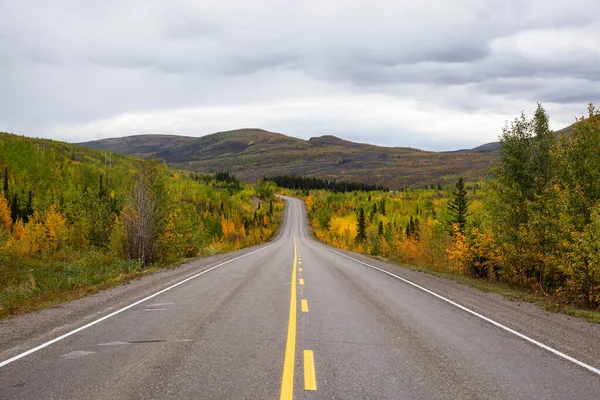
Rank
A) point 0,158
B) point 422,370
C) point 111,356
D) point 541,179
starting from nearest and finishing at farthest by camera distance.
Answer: point 422,370 < point 111,356 < point 541,179 < point 0,158

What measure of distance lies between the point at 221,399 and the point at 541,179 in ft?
62.8

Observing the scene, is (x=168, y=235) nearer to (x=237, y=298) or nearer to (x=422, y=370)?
(x=237, y=298)

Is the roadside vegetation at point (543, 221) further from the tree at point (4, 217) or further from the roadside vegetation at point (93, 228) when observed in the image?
the tree at point (4, 217)

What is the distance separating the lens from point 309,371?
18.7 feet

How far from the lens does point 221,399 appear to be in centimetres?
472

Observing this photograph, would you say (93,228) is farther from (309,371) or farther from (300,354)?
(309,371)

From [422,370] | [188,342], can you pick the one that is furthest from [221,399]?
[422,370]

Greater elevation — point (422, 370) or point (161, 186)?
point (161, 186)

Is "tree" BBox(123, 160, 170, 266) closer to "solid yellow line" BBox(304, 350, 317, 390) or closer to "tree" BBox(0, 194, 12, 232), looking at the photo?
"solid yellow line" BBox(304, 350, 317, 390)

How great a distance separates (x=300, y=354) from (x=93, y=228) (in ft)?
206

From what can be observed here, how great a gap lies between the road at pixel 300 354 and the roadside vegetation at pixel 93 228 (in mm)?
5045

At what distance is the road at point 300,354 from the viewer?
5.14 metres

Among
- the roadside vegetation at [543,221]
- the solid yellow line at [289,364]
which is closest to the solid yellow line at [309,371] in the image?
the solid yellow line at [289,364]

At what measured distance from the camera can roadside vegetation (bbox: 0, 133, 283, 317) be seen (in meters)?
19.2
